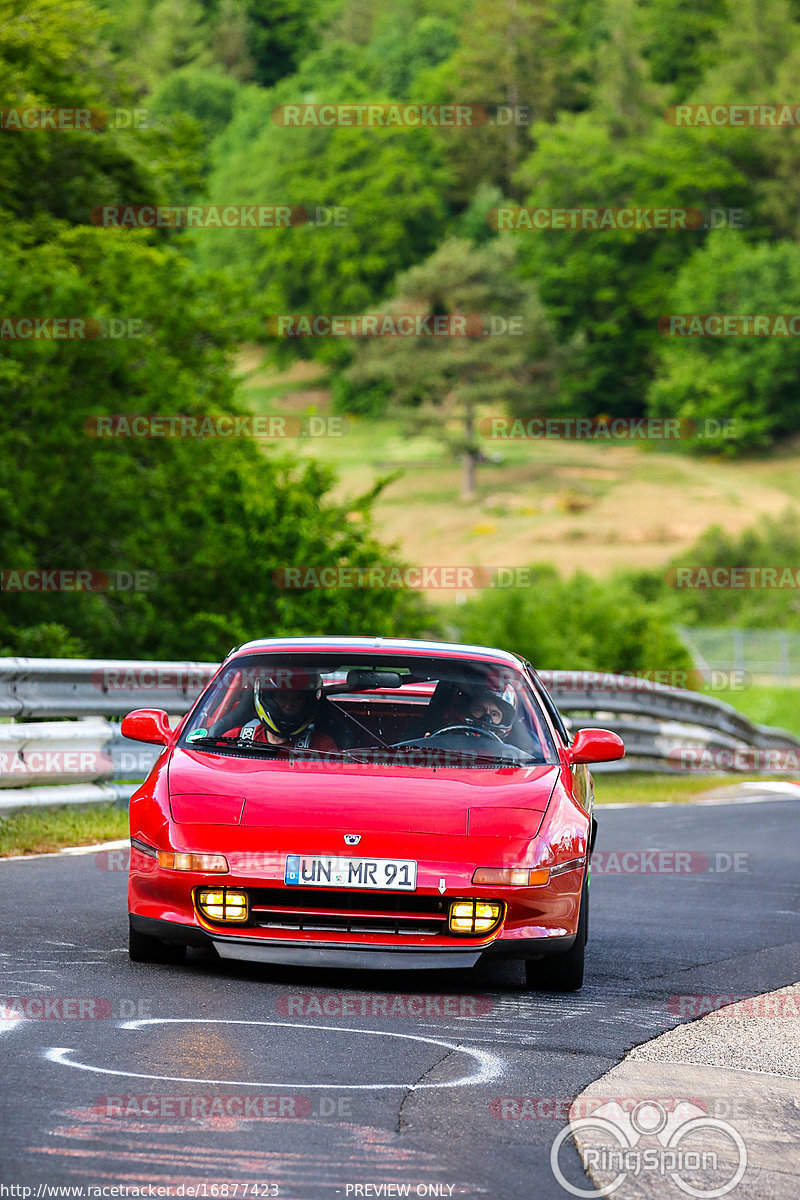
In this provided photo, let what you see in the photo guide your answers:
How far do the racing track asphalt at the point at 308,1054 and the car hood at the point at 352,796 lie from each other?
62 centimetres

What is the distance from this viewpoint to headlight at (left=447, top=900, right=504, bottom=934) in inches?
263

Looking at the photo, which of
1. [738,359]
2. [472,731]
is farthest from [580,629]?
[738,359]

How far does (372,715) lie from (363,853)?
1705 mm

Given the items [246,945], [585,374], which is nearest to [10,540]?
[246,945]

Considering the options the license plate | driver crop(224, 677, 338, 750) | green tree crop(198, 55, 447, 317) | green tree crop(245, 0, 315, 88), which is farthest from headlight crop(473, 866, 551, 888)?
green tree crop(245, 0, 315, 88)

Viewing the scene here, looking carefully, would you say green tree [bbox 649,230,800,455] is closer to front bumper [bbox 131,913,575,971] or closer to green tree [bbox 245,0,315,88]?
green tree [bbox 245,0,315,88]

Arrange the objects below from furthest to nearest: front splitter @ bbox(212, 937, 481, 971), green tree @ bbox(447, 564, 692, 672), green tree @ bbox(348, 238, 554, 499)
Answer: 1. green tree @ bbox(348, 238, 554, 499)
2. green tree @ bbox(447, 564, 692, 672)
3. front splitter @ bbox(212, 937, 481, 971)

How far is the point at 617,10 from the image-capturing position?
478 feet

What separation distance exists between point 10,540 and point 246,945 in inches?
686

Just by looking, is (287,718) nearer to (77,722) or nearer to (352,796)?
(352,796)

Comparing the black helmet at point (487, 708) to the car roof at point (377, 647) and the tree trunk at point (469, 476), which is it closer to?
the car roof at point (377, 647)

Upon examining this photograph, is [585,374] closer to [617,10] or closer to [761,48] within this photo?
[761,48]

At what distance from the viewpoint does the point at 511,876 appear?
671cm

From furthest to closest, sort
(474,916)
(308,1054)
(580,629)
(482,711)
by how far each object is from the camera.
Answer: (580,629), (482,711), (474,916), (308,1054)
